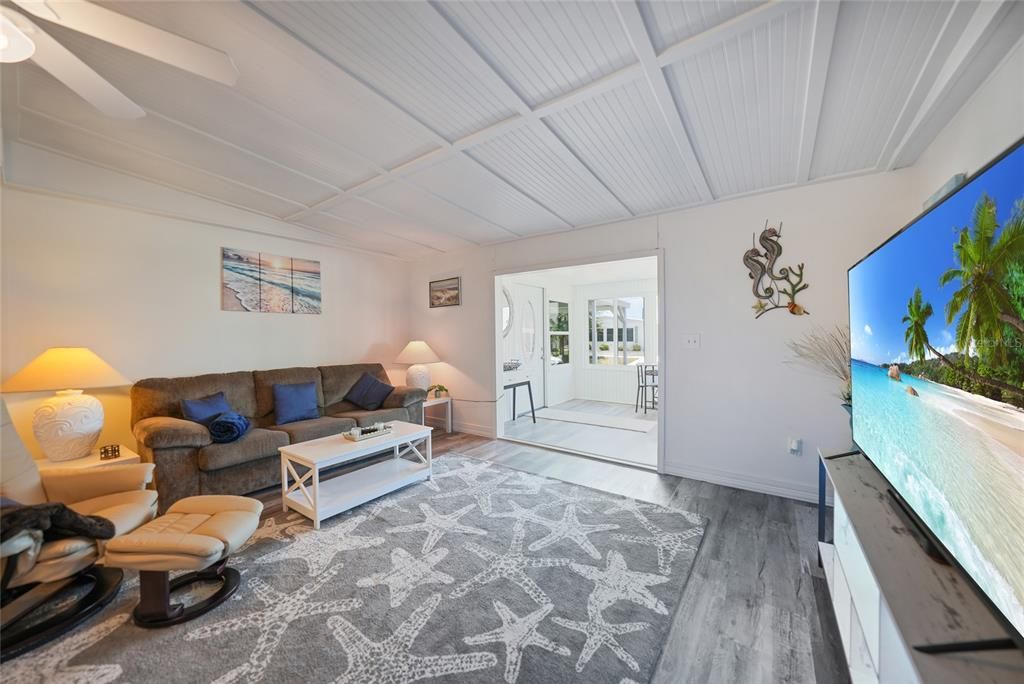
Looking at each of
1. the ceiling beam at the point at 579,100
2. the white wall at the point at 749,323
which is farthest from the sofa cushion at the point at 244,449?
the white wall at the point at 749,323

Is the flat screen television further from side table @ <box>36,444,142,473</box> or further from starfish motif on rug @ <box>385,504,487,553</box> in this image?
side table @ <box>36,444,142,473</box>

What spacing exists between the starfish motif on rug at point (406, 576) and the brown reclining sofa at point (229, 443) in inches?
61.1

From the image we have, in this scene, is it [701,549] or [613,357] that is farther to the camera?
[613,357]

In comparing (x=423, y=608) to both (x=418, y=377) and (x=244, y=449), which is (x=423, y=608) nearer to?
(x=244, y=449)

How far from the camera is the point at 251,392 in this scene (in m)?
3.46

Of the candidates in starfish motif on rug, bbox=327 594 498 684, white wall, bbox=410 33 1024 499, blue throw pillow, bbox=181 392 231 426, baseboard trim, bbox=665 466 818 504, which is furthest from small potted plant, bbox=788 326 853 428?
blue throw pillow, bbox=181 392 231 426

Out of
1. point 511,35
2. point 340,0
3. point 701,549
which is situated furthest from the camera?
point 701,549

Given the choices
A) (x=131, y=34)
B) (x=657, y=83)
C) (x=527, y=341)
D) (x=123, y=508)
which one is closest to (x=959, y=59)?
(x=657, y=83)

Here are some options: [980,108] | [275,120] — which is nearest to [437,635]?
[275,120]

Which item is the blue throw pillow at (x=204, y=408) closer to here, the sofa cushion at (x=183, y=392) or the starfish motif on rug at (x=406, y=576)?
the sofa cushion at (x=183, y=392)

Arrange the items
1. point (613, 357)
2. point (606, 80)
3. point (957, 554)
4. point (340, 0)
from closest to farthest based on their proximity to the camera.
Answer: point (957, 554) → point (340, 0) → point (606, 80) → point (613, 357)

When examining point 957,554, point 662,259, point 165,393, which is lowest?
point 957,554

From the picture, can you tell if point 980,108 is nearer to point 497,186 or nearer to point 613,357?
point 497,186

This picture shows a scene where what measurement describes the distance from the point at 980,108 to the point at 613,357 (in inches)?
220
